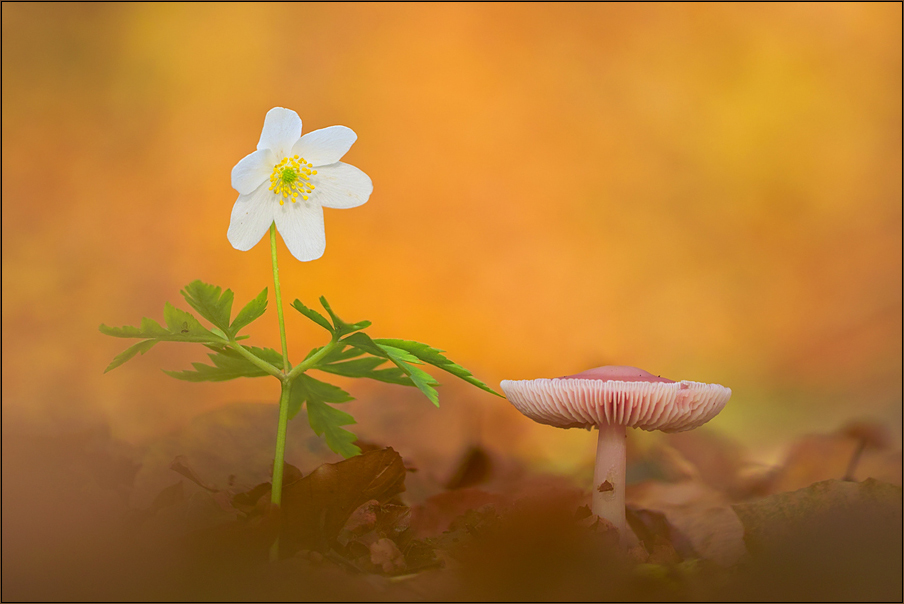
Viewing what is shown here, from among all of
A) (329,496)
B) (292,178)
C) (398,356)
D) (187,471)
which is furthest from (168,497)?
(292,178)

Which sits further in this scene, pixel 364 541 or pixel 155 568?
pixel 364 541

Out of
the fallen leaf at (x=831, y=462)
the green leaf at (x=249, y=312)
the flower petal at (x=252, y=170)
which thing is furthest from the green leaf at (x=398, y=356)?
the fallen leaf at (x=831, y=462)

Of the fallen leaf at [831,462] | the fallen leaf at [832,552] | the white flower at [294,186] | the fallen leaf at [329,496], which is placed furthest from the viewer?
the fallen leaf at [831,462]

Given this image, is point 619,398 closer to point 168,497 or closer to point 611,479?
point 611,479

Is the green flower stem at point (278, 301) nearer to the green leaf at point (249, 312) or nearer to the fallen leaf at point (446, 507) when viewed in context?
the green leaf at point (249, 312)

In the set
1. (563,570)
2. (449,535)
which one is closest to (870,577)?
(563,570)

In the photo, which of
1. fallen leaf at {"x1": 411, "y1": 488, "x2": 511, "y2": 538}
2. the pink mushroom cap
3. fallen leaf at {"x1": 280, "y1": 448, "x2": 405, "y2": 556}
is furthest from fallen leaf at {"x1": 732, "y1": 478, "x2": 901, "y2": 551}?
fallen leaf at {"x1": 280, "y1": 448, "x2": 405, "y2": 556}

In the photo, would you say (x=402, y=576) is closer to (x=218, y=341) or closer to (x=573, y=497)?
(x=573, y=497)

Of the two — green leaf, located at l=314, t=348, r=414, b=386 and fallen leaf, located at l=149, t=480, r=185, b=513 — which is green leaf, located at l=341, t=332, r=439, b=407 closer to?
green leaf, located at l=314, t=348, r=414, b=386
